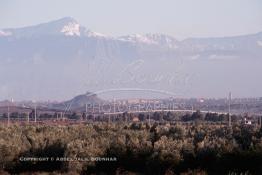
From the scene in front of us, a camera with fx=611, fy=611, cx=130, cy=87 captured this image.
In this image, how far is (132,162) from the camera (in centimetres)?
3212

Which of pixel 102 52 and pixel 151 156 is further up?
pixel 102 52

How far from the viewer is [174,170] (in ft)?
95.1

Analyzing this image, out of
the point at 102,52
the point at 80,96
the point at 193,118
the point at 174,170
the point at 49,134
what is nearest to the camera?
the point at 174,170

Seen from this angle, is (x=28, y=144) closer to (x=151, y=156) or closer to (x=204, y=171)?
(x=151, y=156)

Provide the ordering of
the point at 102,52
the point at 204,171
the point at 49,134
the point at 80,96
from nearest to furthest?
1. the point at 204,171
2. the point at 49,134
3. the point at 80,96
4. the point at 102,52

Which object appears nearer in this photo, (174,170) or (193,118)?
(174,170)

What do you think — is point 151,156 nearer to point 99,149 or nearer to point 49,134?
point 99,149

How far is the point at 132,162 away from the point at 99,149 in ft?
6.15

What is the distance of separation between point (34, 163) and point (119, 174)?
19.0 feet

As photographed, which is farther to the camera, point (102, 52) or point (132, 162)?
point (102, 52)

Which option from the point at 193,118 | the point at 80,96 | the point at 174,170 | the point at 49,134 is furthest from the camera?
the point at 80,96

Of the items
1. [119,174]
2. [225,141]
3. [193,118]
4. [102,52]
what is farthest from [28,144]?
[102,52]

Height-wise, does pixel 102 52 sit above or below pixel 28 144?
above

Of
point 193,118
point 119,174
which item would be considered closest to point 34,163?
point 119,174
